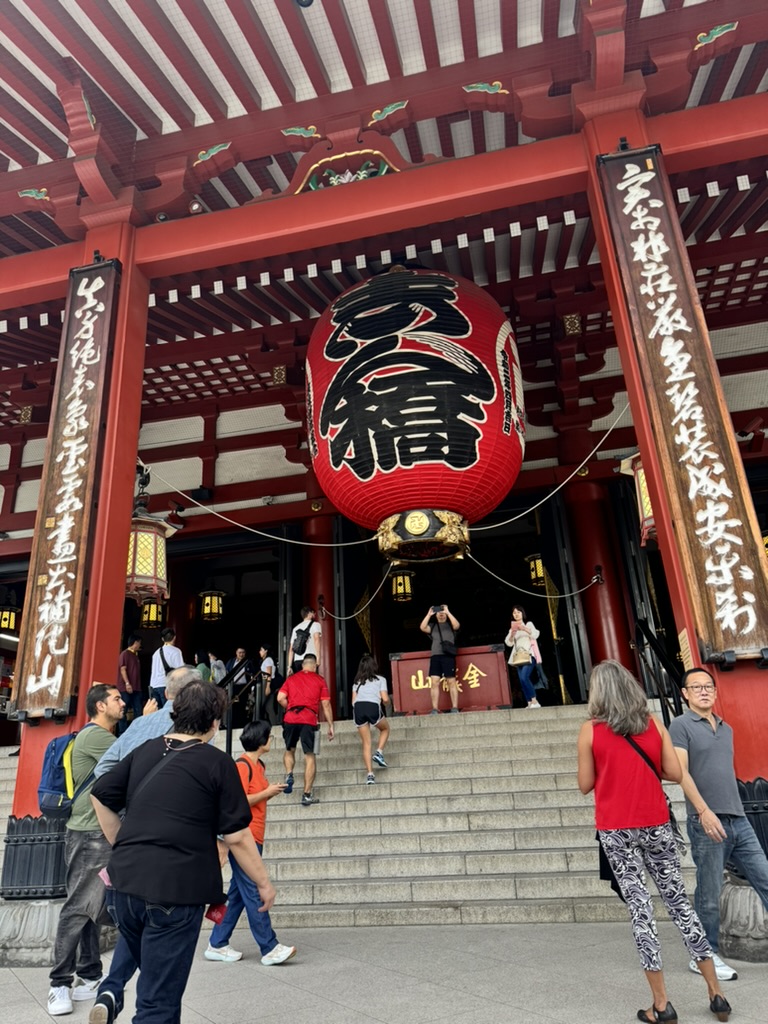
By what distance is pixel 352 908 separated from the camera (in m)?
4.49

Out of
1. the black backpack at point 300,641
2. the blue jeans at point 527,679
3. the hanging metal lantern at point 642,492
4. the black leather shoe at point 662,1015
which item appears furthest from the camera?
the blue jeans at point 527,679

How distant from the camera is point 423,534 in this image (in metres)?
5.21

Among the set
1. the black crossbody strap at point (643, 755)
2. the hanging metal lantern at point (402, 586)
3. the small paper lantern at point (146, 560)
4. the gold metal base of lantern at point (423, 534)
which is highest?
the hanging metal lantern at point (402, 586)

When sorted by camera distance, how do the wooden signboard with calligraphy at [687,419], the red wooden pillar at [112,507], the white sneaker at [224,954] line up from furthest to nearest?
the red wooden pillar at [112,507], the wooden signboard with calligraphy at [687,419], the white sneaker at [224,954]

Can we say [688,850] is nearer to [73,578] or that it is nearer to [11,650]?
[73,578]

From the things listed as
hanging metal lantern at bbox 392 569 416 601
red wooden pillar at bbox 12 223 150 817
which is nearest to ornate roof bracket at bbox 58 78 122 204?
red wooden pillar at bbox 12 223 150 817

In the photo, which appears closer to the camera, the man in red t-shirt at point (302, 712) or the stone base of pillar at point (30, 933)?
the stone base of pillar at point (30, 933)

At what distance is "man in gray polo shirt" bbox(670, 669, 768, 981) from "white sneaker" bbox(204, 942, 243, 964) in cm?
231

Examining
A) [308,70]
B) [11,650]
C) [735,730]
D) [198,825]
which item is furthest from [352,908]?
[11,650]

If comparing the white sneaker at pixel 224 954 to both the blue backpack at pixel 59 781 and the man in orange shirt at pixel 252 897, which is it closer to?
the man in orange shirt at pixel 252 897

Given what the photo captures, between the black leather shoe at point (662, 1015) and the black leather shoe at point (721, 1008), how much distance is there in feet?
0.05

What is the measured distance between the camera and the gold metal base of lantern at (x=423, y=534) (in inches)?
206

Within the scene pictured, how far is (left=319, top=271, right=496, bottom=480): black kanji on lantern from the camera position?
5.25m

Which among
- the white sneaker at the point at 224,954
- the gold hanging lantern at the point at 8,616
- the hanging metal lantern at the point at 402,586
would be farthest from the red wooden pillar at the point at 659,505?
the gold hanging lantern at the point at 8,616
